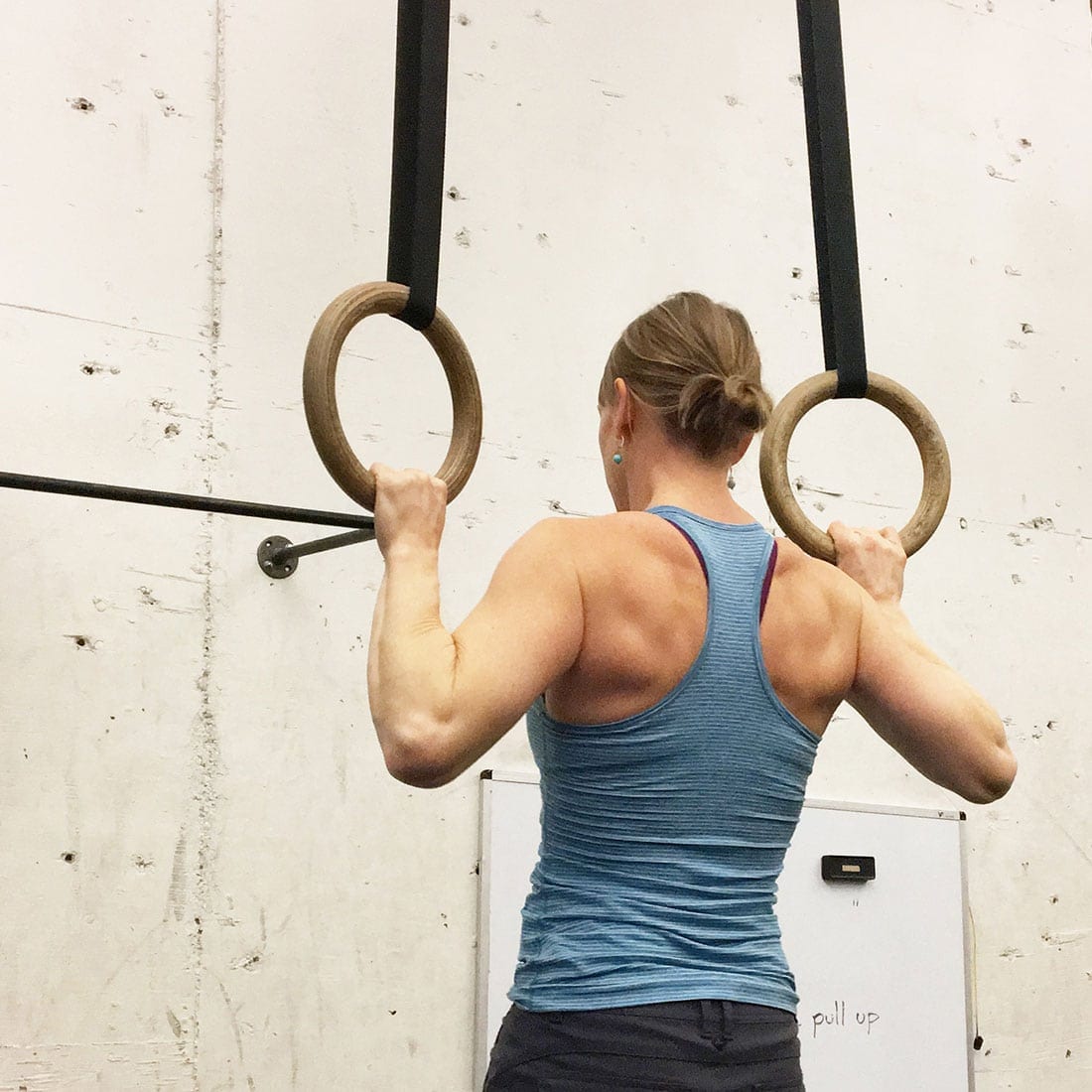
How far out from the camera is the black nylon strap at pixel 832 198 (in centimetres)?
138

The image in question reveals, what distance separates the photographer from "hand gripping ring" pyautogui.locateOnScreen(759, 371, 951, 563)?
133 cm

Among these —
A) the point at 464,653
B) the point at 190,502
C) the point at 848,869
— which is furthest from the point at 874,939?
the point at 464,653

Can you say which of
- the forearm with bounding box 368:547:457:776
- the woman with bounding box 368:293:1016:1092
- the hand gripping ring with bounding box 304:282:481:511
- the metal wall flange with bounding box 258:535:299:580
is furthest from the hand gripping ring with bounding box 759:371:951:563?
the metal wall flange with bounding box 258:535:299:580

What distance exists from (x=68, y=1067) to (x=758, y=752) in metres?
1.17

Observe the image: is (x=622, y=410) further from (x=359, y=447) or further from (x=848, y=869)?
(x=848, y=869)

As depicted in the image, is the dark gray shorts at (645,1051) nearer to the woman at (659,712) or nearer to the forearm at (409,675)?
the woman at (659,712)

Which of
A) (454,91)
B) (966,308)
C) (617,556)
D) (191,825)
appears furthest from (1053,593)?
(617,556)

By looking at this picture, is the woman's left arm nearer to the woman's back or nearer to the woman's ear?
the woman's back

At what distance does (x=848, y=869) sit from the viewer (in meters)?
2.40

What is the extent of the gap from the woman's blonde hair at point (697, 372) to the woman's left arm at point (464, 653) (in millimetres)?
163

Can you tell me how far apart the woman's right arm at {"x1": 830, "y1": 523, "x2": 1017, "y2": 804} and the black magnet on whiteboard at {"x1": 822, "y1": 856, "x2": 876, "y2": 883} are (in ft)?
3.89

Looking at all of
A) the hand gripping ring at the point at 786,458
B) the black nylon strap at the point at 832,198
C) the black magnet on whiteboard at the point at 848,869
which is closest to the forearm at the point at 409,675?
the hand gripping ring at the point at 786,458

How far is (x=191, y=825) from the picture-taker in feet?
6.36

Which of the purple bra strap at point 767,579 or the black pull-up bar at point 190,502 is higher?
the black pull-up bar at point 190,502
